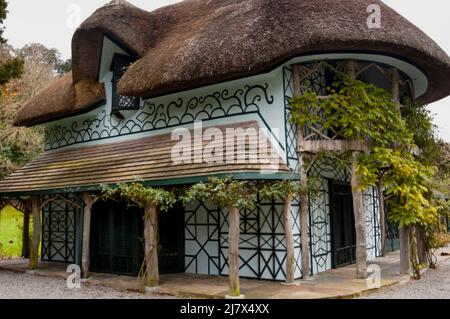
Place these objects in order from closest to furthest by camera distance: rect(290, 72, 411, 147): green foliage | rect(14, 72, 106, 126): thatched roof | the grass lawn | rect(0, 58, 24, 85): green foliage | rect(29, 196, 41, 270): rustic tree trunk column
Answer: rect(290, 72, 411, 147): green foliage
rect(0, 58, 24, 85): green foliage
rect(29, 196, 41, 270): rustic tree trunk column
rect(14, 72, 106, 126): thatched roof
the grass lawn

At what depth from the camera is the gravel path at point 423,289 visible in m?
7.25

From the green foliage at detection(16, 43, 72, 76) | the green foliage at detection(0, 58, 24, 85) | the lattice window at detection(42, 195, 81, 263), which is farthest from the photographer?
the green foliage at detection(16, 43, 72, 76)

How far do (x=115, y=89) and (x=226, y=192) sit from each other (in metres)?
5.93

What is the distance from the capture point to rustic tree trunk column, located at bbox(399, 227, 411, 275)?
9.18 metres

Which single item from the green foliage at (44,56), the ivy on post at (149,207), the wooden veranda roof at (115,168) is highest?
the green foliage at (44,56)

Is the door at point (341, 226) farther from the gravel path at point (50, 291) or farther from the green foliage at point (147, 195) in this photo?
the gravel path at point (50, 291)

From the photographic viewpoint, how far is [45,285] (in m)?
8.90

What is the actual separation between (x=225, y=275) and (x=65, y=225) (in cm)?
577

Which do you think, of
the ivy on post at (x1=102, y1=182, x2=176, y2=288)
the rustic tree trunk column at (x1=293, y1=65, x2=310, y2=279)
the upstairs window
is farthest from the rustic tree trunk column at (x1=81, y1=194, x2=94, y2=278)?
the rustic tree trunk column at (x1=293, y1=65, x2=310, y2=279)

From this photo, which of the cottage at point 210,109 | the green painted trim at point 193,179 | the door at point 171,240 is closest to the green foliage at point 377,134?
the cottage at point 210,109

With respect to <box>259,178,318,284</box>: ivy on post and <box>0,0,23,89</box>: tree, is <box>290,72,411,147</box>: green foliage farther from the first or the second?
<box>0,0,23,89</box>: tree

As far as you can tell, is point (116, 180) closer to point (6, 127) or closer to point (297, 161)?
point (297, 161)

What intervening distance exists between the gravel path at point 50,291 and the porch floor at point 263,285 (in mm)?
332

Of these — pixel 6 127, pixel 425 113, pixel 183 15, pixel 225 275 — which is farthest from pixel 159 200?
pixel 6 127
